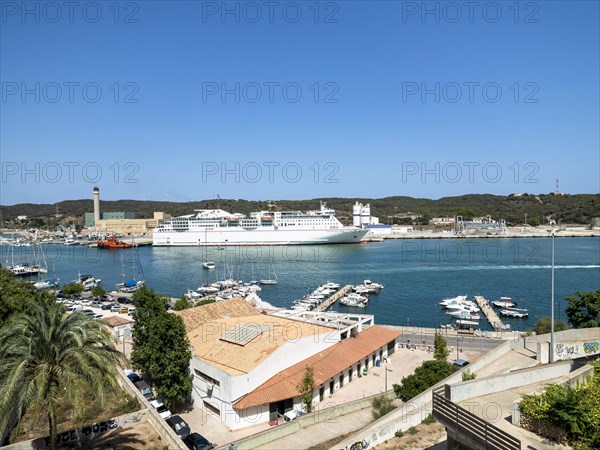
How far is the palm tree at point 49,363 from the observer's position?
6.71 m

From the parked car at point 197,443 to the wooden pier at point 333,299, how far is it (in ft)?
69.6

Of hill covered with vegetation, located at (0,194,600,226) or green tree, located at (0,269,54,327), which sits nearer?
green tree, located at (0,269,54,327)

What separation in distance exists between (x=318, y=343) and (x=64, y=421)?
26.6 ft

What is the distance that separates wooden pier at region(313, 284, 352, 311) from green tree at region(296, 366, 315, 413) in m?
18.5

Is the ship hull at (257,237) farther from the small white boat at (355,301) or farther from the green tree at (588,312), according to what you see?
the green tree at (588,312)

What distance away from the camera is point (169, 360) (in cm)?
1266

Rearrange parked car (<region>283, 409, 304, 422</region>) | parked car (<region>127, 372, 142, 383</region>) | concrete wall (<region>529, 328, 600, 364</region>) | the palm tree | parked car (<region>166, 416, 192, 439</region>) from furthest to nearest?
parked car (<region>127, 372, 142, 383</region>) < parked car (<region>283, 409, 304, 422</region>) < parked car (<region>166, 416, 192, 439</region>) < concrete wall (<region>529, 328, 600, 364</region>) < the palm tree

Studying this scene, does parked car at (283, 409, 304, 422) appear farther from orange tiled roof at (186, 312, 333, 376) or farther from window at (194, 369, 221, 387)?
window at (194, 369, 221, 387)

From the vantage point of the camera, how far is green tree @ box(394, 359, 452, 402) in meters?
12.0

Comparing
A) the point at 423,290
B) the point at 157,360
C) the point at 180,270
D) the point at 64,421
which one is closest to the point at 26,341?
the point at 64,421

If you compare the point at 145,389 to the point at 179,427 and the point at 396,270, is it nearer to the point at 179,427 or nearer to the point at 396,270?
the point at 179,427

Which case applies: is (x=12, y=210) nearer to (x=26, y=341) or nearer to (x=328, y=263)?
Answer: (x=328, y=263)

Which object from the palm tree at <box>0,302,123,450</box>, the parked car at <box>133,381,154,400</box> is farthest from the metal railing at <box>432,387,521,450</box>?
the parked car at <box>133,381,154,400</box>

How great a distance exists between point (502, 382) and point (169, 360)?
30.4 feet
